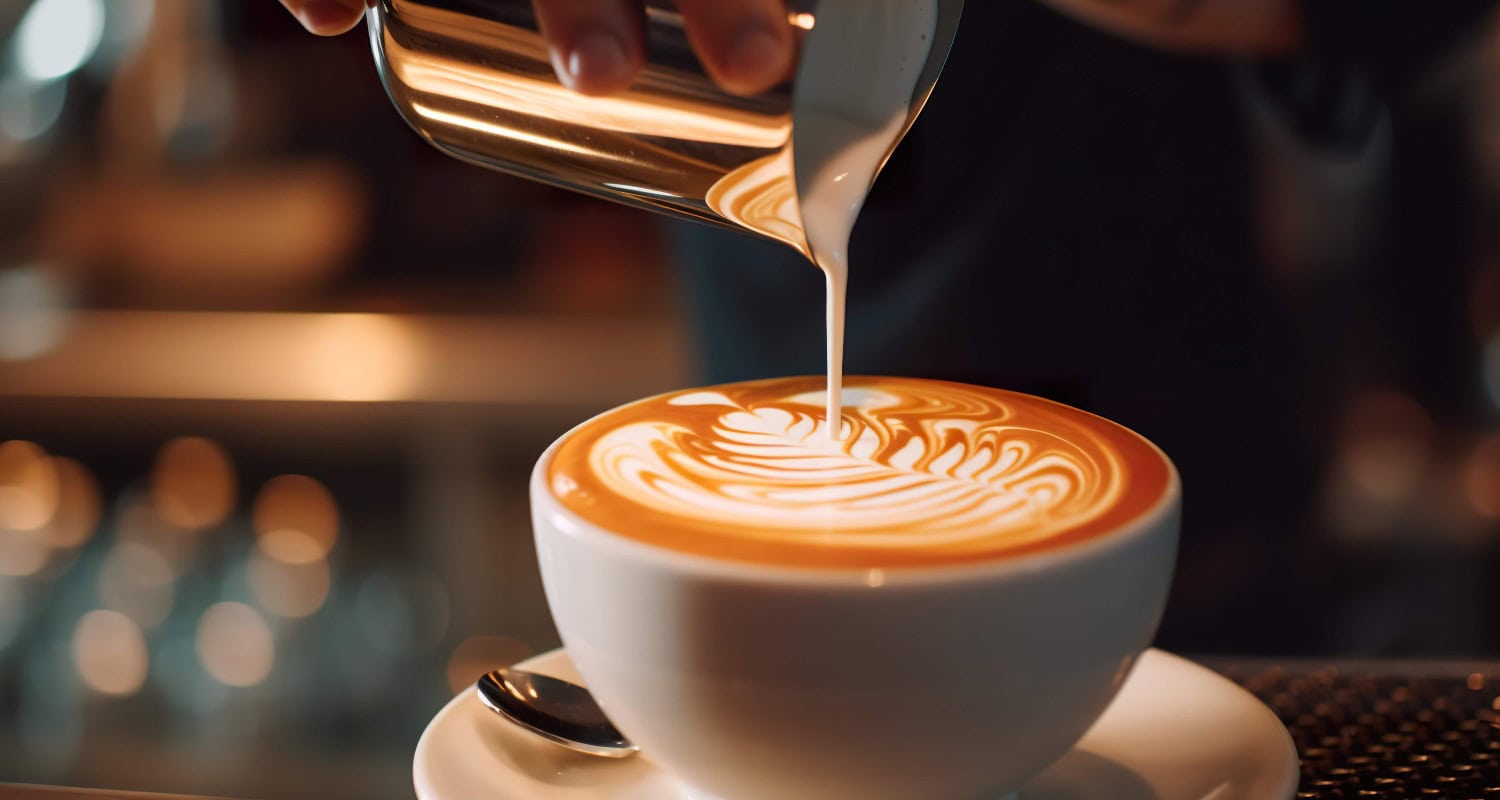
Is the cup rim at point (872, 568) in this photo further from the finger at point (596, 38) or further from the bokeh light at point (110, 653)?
the bokeh light at point (110, 653)

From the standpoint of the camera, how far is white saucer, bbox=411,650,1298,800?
0.46 m

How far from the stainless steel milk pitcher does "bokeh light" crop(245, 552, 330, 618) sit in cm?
39

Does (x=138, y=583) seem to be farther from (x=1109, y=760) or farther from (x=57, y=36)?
(x=1109, y=760)

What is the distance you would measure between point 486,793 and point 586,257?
17.8 inches

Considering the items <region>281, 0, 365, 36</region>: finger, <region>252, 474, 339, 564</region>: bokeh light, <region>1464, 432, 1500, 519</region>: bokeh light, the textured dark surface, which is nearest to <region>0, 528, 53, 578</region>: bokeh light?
<region>252, 474, 339, 564</region>: bokeh light

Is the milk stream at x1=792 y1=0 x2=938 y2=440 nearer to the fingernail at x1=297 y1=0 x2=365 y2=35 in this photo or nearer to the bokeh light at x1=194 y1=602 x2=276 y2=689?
the fingernail at x1=297 y1=0 x2=365 y2=35

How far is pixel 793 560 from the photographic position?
1.20 feet

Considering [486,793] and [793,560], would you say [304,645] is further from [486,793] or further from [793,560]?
[793,560]

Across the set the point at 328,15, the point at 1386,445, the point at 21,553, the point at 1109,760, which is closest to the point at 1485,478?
the point at 1386,445

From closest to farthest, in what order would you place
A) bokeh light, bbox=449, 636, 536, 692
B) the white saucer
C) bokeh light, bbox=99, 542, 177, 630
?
the white saucer, bokeh light, bbox=449, 636, 536, 692, bokeh light, bbox=99, 542, 177, 630

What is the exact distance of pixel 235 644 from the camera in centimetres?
76

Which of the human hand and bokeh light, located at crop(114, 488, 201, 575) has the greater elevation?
the human hand

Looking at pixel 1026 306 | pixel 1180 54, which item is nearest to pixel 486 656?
pixel 1026 306

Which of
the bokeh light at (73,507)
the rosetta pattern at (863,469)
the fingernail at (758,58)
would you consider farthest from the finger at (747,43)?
the bokeh light at (73,507)
